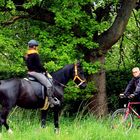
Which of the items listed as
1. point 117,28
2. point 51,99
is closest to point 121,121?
point 51,99

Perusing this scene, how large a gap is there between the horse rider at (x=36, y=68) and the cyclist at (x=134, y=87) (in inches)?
90.6

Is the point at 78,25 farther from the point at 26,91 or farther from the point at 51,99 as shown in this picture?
the point at 26,91

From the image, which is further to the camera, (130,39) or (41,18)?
(130,39)

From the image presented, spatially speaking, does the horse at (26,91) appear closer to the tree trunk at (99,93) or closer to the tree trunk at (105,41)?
the tree trunk at (105,41)

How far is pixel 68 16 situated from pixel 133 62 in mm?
6330

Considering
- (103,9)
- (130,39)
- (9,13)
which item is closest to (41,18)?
(9,13)

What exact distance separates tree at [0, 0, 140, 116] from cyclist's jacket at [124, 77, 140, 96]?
114 inches

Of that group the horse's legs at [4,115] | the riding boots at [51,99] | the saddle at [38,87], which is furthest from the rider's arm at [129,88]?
the horse's legs at [4,115]

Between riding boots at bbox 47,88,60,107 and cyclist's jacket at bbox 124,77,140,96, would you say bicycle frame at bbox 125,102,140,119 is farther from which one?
riding boots at bbox 47,88,60,107

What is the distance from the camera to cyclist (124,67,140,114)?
13544 mm

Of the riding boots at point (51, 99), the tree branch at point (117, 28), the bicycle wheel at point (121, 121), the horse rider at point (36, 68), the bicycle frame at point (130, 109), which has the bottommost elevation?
the bicycle wheel at point (121, 121)

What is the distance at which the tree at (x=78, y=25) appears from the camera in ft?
54.3

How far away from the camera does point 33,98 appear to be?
12930mm

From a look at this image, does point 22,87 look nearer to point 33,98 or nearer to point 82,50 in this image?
point 33,98
